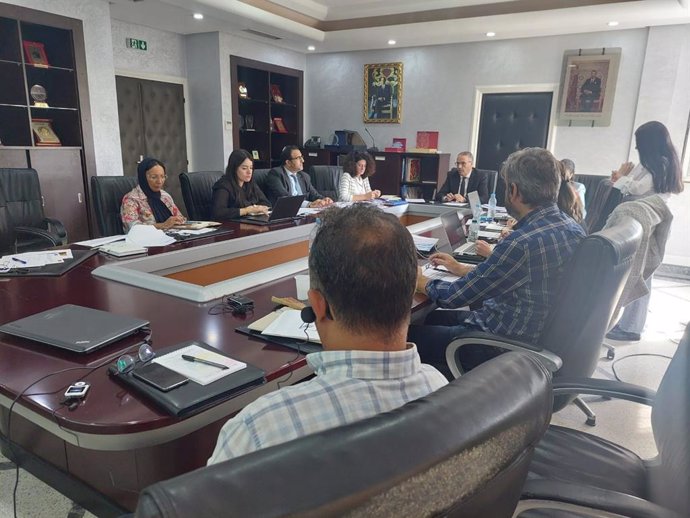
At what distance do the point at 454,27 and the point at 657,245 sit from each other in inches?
131

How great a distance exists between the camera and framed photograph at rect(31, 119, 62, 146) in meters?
4.20

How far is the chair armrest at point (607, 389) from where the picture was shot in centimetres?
124

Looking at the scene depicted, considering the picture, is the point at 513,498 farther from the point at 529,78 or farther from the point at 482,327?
the point at 529,78

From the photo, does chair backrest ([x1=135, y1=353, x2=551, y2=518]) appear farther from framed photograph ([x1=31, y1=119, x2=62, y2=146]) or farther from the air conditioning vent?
the air conditioning vent

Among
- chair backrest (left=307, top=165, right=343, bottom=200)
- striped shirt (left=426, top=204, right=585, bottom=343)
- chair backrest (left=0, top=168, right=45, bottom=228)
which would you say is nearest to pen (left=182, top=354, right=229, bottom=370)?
striped shirt (left=426, top=204, right=585, bottom=343)

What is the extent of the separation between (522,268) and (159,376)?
3.96ft

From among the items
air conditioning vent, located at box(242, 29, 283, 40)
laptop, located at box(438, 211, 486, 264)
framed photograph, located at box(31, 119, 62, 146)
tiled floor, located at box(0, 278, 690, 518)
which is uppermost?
air conditioning vent, located at box(242, 29, 283, 40)

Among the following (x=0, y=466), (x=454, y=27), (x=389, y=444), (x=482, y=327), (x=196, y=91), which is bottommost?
(x=0, y=466)

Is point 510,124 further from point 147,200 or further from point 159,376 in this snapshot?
point 159,376

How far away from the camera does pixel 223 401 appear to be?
1.00 metres

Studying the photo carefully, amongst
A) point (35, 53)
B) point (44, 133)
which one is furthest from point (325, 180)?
point (35, 53)

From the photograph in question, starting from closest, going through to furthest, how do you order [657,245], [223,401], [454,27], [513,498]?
1. [513,498]
2. [223,401]
3. [657,245]
4. [454,27]

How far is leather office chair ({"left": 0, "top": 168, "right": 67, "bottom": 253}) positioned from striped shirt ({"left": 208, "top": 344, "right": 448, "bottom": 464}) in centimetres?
314

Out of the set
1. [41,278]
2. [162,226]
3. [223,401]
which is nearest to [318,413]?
[223,401]
